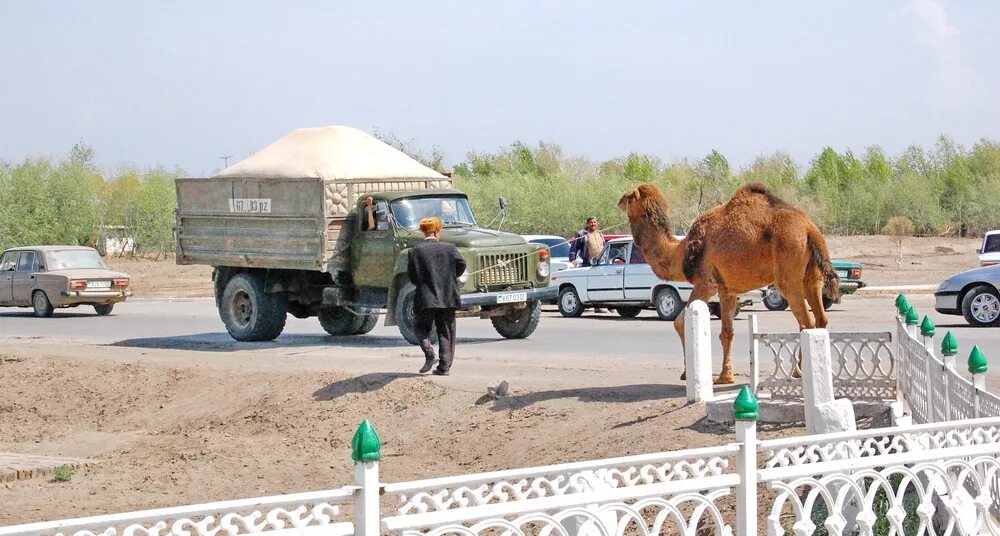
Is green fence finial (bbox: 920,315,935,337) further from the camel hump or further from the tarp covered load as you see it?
the tarp covered load

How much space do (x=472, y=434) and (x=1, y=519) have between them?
4762 mm

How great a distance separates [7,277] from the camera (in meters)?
31.7

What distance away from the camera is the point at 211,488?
1390 cm

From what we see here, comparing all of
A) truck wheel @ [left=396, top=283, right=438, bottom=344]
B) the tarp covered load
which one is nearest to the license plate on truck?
truck wheel @ [left=396, top=283, right=438, bottom=344]

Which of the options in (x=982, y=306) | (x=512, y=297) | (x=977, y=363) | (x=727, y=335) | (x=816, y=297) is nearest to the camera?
(x=977, y=363)

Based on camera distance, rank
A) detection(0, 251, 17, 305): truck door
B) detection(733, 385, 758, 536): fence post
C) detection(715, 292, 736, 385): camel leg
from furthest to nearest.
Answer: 1. detection(0, 251, 17, 305): truck door
2. detection(715, 292, 736, 385): camel leg
3. detection(733, 385, 758, 536): fence post

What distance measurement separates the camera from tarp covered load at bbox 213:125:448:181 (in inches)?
838

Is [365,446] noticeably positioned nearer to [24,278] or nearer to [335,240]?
[335,240]

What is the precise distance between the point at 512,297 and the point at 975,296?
8127mm

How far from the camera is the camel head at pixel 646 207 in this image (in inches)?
572

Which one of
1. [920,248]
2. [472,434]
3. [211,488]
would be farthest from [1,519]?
[920,248]

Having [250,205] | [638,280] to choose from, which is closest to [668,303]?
[638,280]

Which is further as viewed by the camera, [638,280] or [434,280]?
[638,280]

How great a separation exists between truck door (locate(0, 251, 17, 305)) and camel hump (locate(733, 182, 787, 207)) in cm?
2271
